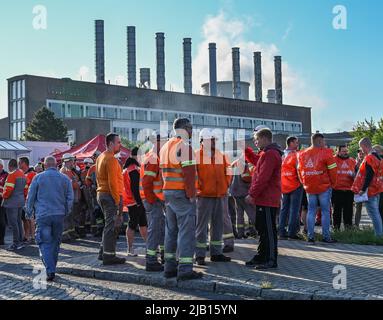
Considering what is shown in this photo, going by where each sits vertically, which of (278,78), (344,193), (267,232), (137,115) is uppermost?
(278,78)

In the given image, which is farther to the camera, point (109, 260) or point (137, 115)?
point (137, 115)

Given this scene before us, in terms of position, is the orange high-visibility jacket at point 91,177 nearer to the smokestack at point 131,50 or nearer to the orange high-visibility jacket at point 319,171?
the orange high-visibility jacket at point 319,171

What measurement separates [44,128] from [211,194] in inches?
2065

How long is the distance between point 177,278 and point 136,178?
3043 millimetres

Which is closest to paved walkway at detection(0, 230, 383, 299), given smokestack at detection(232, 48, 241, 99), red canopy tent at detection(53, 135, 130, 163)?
red canopy tent at detection(53, 135, 130, 163)

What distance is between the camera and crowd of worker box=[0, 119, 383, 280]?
840cm

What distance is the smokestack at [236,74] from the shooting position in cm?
8250

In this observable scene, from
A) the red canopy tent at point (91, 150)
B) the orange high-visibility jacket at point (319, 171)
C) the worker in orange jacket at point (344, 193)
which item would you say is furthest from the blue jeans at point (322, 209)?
the red canopy tent at point (91, 150)

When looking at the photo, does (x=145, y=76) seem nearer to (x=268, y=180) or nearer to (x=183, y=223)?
(x=268, y=180)

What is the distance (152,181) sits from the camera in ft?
30.1

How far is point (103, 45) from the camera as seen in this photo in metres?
72.6

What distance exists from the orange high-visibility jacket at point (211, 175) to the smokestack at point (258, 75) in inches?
3046

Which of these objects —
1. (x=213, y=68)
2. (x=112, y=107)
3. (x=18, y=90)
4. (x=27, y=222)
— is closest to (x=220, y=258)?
(x=27, y=222)
